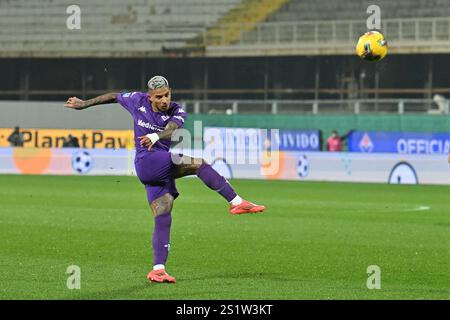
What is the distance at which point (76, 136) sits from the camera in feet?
127

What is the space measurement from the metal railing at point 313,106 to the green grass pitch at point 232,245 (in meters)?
10.4

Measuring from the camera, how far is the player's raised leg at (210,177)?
1095cm

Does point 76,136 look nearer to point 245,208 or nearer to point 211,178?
point 211,178

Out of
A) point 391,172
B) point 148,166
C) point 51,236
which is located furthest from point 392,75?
point 148,166

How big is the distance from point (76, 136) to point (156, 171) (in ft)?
92.8

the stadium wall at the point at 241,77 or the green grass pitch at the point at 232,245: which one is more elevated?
the stadium wall at the point at 241,77

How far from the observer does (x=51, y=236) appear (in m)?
15.8

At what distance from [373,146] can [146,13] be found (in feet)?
49.2

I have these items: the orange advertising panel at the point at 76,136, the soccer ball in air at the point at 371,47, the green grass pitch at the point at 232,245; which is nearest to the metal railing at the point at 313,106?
the orange advertising panel at the point at 76,136

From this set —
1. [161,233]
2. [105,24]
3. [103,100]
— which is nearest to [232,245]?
[161,233]

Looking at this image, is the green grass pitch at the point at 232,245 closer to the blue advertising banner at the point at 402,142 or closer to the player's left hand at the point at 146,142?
the player's left hand at the point at 146,142

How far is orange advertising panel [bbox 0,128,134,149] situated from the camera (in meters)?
38.4
